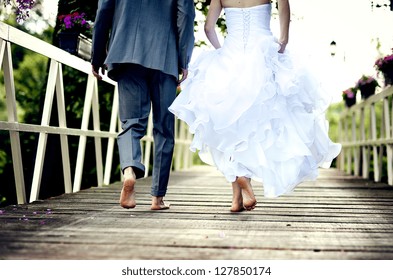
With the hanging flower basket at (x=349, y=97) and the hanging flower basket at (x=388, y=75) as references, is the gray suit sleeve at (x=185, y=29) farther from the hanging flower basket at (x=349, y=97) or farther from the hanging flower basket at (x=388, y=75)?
the hanging flower basket at (x=349, y=97)

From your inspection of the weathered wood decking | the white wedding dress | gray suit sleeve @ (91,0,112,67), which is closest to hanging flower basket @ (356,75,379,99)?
the weathered wood decking

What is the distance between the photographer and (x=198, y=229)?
2896 millimetres

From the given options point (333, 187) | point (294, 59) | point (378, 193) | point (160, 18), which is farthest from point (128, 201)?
point (333, 187)

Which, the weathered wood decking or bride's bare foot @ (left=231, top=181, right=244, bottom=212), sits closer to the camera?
the weathered wood decking

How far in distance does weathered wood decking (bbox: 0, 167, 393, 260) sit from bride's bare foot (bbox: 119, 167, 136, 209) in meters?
0.06

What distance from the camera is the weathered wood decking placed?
2318 millimetres

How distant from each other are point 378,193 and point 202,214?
2047mm

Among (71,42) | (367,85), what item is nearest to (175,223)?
(71,42)

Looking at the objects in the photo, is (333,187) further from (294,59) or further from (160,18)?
(160,18)

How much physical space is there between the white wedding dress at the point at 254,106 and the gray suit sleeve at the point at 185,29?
115 millimetres

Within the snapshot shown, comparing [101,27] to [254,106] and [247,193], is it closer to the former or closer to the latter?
[254,106]

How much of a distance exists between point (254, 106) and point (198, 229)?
3.05 ft

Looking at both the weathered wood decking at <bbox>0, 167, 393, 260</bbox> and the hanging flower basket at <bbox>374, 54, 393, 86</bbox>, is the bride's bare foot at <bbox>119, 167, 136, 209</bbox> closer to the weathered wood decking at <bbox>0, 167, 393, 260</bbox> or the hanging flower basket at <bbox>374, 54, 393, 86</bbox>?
the weathered wood decking at <bbox>0, 167, 393, 260</bbox>

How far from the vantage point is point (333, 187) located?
18.7ft
